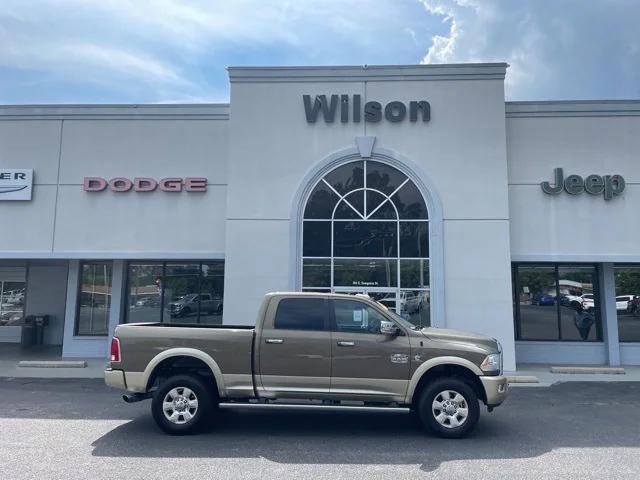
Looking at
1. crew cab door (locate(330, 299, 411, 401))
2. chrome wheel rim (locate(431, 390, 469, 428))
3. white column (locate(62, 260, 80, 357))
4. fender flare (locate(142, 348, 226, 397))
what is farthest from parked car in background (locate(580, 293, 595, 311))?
white column (locate(62, 260, 80, 357))

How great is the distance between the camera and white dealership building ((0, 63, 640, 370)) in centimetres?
1323

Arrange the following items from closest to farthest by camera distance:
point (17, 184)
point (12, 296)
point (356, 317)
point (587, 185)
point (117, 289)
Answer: point (356, 317) → point (587, 185) → point (17, 184) → point (117, 289) → point (12, 296)

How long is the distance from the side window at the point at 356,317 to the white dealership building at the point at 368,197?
18.9 feet

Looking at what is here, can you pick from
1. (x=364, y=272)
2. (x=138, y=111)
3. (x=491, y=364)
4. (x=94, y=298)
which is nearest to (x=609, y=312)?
(x=364, y=272)

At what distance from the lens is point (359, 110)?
1379cm

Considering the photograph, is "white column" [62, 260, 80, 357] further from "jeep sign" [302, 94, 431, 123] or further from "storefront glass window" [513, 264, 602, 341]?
"storefront glass window" [513, 264, 602, 341]

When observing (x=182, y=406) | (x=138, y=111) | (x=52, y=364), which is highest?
(x=138, y=111)

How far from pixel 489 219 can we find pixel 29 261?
614 inches

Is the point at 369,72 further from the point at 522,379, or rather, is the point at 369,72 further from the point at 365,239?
the point at 522,379

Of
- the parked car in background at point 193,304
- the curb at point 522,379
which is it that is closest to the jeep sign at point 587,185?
the curb at point 522,379

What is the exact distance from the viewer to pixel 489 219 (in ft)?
43.4

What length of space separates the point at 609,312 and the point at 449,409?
9.70 m

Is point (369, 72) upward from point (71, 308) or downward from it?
upward

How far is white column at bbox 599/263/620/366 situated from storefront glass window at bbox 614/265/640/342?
0.54 metres
